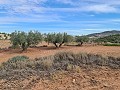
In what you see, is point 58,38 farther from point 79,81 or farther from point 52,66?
point 79,81

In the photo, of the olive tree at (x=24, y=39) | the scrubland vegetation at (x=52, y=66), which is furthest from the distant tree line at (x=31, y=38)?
the scrubland vegetation at (x=52, y=66)

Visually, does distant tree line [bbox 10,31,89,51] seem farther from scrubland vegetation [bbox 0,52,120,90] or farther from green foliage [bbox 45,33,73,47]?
scrubland vegetation [bbox 0,52,120,90]

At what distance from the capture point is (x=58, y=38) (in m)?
59.5

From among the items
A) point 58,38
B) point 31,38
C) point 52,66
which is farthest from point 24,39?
point 52,66

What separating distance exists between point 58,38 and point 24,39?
10264 millimetres

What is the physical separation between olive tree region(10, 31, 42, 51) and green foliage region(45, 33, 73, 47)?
5566mm

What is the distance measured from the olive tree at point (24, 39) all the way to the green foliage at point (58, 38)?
5.57 m

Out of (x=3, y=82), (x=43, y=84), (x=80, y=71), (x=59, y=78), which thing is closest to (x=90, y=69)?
(x=80, y=71)

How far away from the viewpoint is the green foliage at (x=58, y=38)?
5971 cm

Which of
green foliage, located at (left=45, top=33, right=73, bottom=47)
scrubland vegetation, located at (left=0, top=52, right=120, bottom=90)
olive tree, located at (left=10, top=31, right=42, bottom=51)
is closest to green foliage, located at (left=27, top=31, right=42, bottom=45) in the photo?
olive tree, located at (left=10, top=31, right=42, bottom=51)

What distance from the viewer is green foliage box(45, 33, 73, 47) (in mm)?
59706

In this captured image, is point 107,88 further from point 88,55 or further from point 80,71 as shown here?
point 88,55

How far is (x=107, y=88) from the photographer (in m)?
13.4

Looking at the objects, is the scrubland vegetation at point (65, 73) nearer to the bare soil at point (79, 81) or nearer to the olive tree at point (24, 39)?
the bare soil at point (79, 81)
